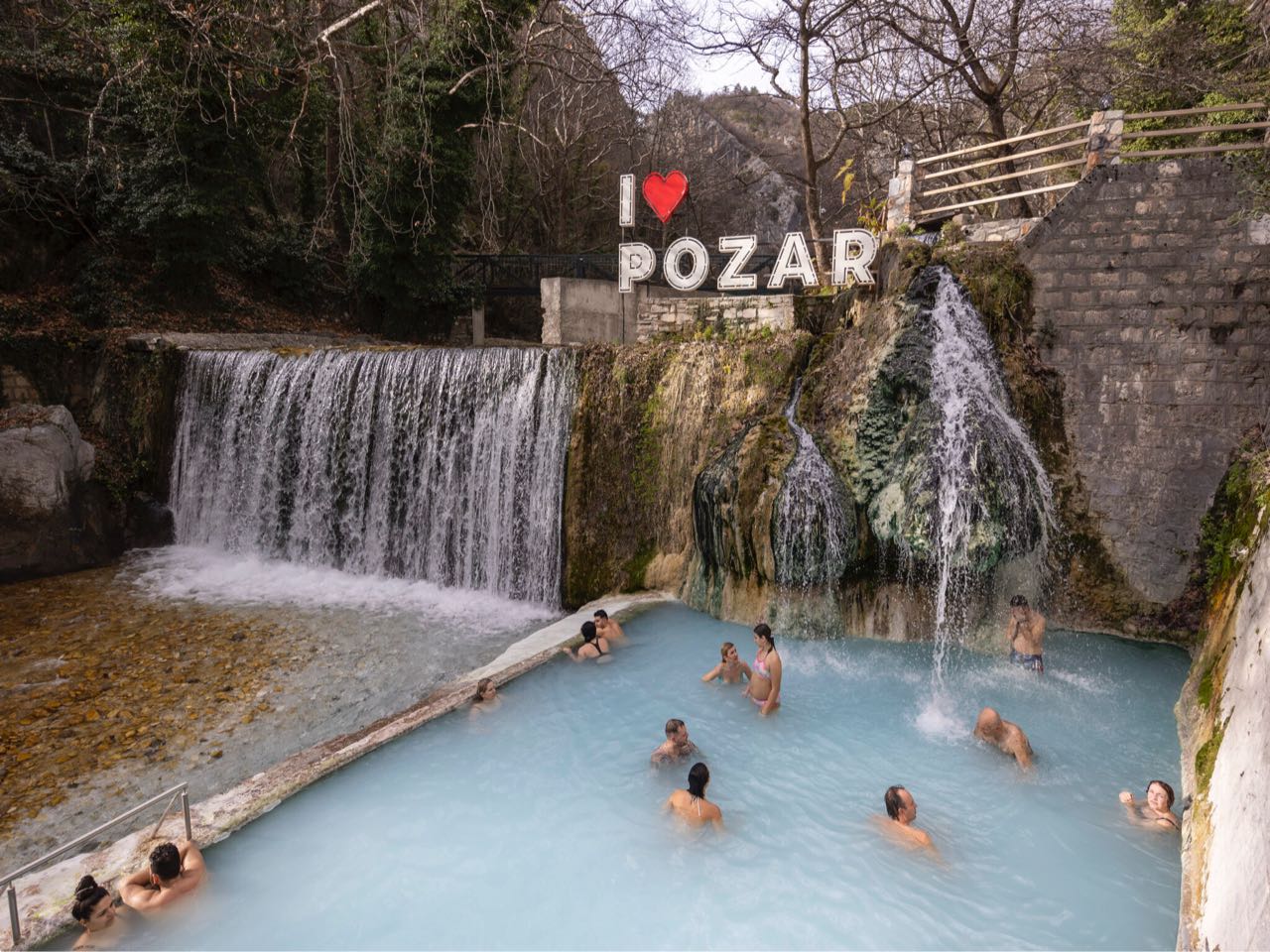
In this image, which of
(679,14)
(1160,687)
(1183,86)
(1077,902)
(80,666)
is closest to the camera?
(1077,902)

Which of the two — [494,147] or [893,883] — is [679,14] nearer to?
[494,147]

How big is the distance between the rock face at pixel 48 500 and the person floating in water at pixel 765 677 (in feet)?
37.4

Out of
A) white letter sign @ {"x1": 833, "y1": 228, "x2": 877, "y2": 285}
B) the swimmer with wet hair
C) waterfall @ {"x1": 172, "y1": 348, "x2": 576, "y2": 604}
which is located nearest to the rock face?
waterfall @ {"x1": 172, "y1": 348, "x2": 576, "y2": 604}

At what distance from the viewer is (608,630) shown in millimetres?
7703

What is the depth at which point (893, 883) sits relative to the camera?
444 centimetres

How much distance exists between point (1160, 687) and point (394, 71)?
909 cm

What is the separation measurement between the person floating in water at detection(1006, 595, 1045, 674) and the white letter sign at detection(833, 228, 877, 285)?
193 inches

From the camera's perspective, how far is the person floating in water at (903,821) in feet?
15.3

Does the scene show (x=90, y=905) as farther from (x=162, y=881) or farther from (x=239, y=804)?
(x=239, y=804)

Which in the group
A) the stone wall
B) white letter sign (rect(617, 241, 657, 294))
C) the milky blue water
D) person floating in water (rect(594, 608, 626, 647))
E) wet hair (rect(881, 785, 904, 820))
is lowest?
the milky blue water

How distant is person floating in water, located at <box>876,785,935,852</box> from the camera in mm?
4676

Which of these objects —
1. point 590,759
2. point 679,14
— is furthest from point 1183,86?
point 590,759

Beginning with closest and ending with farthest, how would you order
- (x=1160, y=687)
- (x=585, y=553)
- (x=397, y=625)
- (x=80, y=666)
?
(x=1160, y=687) → (x=80, y=666) → (x=397, y=625) → (x=585, y=553)

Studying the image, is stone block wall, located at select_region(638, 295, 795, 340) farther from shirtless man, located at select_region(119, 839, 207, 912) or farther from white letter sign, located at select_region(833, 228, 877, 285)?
shirtless man, located at select_region(119, 839, 207, 912)
